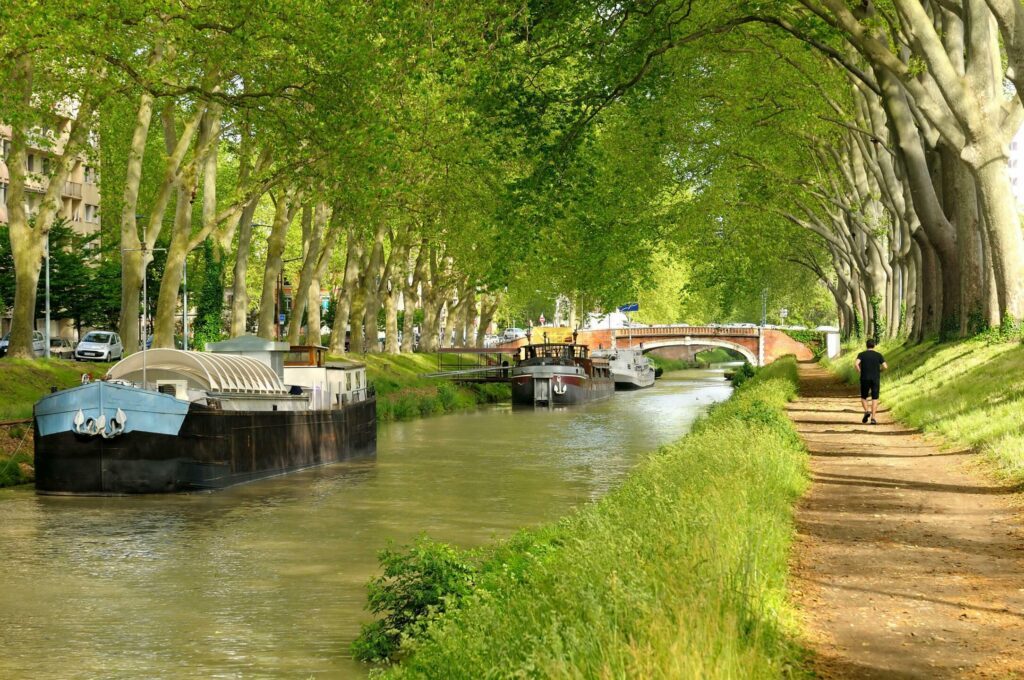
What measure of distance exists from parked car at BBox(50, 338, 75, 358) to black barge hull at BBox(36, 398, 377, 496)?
42.2 meters

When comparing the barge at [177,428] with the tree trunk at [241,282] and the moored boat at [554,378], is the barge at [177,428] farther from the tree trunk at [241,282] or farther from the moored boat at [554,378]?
the moored boat at [554,378]

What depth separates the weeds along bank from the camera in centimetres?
717

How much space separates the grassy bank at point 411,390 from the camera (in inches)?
1932

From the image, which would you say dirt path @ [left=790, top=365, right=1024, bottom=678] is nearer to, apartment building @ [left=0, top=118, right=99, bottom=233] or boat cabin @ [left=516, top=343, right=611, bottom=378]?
boat cabin @ [left=516, top=343, right=611, bottom=378]

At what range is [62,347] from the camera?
70.9m

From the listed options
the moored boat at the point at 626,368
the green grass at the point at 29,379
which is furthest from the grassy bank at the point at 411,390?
the moored boat at the point at 626,368

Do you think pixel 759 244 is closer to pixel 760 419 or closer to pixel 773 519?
pixel 760 419

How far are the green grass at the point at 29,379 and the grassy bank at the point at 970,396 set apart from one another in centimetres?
1889

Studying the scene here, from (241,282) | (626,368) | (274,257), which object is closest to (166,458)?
(241,282)

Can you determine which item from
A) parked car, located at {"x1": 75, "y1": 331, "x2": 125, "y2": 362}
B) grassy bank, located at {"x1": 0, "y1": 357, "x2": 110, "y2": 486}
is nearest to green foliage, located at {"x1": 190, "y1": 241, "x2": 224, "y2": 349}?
parked car, located at {"x1": 75, "y1": 331, "x2": 125, "y2": 362}

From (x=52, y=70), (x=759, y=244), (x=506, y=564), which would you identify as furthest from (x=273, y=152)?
(x=506, y=564)

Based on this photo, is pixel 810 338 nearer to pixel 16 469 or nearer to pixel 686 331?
pixel 686 331

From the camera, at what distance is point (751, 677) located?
6.84m

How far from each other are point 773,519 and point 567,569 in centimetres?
240
